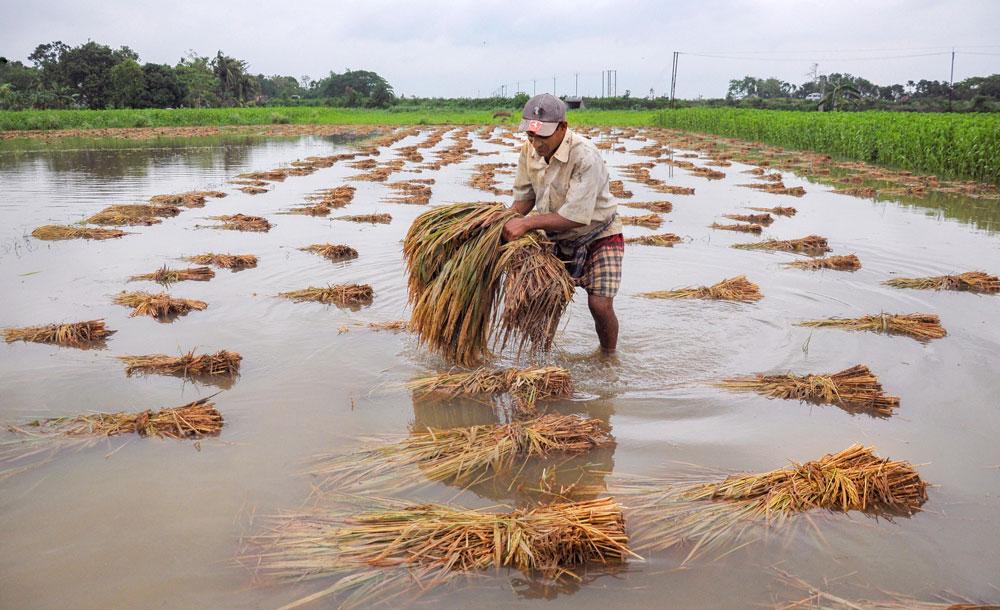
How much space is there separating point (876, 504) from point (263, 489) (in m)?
2.27

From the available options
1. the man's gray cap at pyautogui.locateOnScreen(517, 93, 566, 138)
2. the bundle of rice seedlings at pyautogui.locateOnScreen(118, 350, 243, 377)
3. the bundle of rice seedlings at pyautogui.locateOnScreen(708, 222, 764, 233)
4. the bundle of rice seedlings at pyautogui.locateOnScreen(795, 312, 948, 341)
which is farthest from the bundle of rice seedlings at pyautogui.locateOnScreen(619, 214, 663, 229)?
the bundle of rice seedlings at pyautogui.locateOnScreen(118, 350, 243, 377)

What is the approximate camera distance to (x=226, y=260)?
6.16 meters

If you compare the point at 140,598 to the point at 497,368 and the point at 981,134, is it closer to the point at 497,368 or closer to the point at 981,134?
the point at 497,368

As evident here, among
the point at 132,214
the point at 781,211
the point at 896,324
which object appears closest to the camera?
the point at 896,324

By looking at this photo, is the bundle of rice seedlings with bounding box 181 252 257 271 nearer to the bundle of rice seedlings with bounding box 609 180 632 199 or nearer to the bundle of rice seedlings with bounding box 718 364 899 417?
the bundle of rice seedlings with bounding box 718 364 899 417

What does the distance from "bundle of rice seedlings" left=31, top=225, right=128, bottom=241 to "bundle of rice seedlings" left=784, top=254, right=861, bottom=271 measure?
7.12 m

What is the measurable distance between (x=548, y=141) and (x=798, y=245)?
4633 millimetres

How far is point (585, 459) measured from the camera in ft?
9.21

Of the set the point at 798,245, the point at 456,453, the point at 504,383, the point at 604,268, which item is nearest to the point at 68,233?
the point at 504,383

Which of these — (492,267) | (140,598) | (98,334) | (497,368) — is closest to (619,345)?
(497,368)

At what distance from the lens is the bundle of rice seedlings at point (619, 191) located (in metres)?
10.9

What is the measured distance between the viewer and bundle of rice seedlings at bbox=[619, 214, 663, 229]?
8.52m

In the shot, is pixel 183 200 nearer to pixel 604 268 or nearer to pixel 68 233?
pixel 68 233

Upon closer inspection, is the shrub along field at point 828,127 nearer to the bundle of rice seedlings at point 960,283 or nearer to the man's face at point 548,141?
the bundle of rice seedlings at point 960,283
